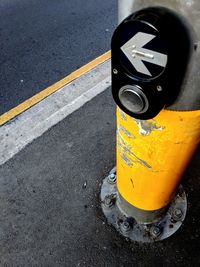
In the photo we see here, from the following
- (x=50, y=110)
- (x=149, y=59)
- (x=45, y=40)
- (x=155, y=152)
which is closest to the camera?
(x=149, y=59)

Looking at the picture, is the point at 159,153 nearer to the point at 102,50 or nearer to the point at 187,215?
the point at 187,215

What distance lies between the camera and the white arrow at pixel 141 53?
37.4 inches

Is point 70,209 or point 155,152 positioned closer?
point 155,152

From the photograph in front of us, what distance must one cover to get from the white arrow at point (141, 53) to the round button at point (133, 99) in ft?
0.26

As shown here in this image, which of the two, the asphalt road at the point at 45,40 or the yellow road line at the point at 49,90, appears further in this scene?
the asphalt road at the point at 45,40

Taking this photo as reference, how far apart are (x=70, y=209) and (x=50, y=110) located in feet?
3.37

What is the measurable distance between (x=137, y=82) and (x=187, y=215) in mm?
1454

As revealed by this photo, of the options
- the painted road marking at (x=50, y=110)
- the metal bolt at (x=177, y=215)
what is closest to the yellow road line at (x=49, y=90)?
the painted road marking at (x=50, y=110)

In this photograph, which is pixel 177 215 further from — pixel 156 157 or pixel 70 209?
pixel 156 157

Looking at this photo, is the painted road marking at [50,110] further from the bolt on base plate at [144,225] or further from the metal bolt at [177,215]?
the metal bolt at [177,215]

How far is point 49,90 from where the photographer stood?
3.15 meters

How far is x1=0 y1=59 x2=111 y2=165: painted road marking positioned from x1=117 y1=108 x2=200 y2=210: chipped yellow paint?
1187mm

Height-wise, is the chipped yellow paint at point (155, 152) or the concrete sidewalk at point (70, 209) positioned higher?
the chipped yellow paint at point (155, 152)

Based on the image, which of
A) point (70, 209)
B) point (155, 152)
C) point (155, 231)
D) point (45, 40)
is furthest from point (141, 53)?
point (45, 40)
